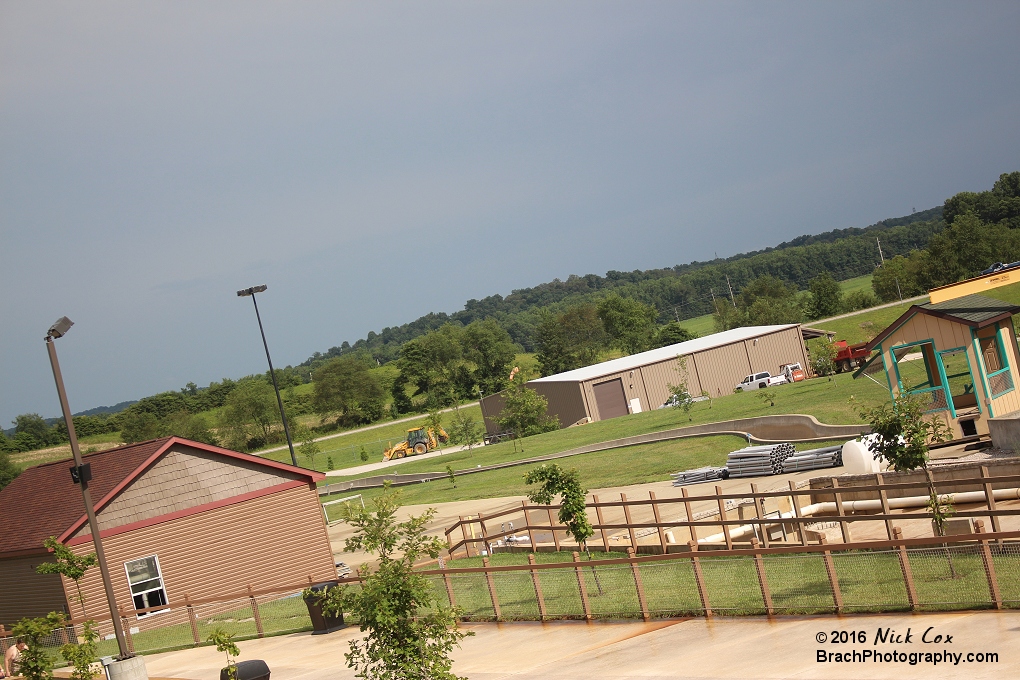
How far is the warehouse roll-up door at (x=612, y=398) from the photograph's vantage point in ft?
211

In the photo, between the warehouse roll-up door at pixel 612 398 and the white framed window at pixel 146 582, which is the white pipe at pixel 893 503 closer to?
the white framed window at pixel 146 582

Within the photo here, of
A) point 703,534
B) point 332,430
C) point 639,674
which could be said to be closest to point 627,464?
point 703,534

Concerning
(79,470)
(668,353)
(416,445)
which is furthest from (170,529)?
(416,445)

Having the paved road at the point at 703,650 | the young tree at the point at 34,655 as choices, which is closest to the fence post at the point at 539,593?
the paved road at the point at 703,650

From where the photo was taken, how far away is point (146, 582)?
26062 millimetres

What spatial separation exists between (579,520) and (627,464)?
747 inches

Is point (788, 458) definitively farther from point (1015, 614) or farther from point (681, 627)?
point (1015, 614)

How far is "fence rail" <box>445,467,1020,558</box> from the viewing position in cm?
1714

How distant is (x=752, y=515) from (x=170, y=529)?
16.8 metres

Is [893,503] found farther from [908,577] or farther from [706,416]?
[706,416]

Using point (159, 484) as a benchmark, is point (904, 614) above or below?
below

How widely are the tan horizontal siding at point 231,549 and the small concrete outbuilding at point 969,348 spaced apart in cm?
1844

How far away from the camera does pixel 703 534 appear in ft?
79.9

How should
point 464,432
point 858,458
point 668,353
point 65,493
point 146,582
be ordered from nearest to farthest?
point 858,458, point 146,582, point 65,493, point 668,353, point 464,432
